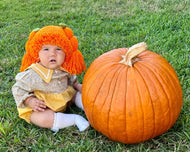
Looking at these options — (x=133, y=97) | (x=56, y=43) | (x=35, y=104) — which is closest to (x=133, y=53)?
(x=133, y=97)

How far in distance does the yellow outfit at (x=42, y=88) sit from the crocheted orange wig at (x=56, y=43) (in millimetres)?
94

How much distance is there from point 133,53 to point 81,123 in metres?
0.86

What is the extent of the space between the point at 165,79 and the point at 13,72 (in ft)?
Answer: 7.13

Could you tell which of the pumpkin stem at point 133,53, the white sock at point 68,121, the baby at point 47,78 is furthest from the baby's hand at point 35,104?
the pumpkin stem at point 133,53

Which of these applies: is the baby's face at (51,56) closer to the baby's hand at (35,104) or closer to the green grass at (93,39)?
the baby's hand at (35,104)

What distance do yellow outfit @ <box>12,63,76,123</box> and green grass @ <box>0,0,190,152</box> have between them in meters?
0.23

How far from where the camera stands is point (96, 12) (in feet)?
17.3

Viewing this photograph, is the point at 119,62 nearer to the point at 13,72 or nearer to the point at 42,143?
the point at 42,143

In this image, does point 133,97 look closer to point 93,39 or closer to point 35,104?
point 35,104

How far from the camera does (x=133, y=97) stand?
1.95 meters

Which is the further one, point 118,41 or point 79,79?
point 118,41

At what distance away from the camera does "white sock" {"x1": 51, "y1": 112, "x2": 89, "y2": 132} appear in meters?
2.40

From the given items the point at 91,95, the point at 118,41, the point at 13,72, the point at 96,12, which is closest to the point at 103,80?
the point at 91,95

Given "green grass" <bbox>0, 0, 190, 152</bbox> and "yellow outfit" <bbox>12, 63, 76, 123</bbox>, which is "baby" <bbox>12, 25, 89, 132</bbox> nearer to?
"yellow outfit" <bbox>12, 63, 76, 123</bbox>
